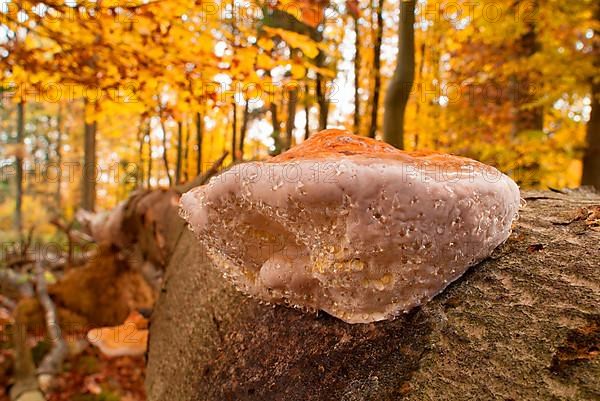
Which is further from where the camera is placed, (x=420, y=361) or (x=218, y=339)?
(x=218, y=339)

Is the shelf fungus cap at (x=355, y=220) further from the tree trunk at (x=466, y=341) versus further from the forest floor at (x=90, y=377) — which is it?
the forest floor at (x=90, y=377)

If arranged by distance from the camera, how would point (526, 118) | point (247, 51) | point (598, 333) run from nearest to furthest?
point (598, 333) < point (247, 51) < point (526, 118)

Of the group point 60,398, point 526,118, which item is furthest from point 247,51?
point 526,118

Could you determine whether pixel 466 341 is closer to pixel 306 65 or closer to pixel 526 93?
pixel 306 65

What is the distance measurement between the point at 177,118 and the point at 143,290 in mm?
1657

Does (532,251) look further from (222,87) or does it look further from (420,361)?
(222,87)

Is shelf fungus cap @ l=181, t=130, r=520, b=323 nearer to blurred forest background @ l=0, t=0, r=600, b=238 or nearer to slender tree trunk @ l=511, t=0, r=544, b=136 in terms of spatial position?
blurred forest background @ l=0, t=0, r=600, b=238

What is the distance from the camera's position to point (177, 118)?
3.70 m

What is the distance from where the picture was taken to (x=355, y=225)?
79 cm

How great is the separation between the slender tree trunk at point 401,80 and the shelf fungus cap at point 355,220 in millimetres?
3499

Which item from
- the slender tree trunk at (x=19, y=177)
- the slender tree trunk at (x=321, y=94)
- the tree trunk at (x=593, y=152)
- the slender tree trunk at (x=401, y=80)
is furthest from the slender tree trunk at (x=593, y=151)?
the slender tree trunk at (x=19, y=177)

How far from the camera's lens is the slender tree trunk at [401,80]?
4230mm

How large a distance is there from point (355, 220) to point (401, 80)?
12.5 feet

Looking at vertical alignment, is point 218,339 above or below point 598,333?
below
